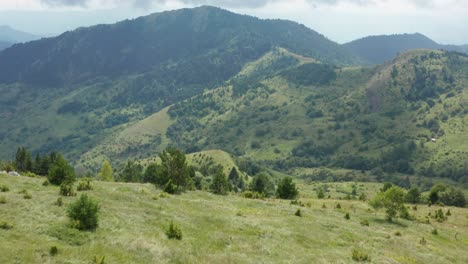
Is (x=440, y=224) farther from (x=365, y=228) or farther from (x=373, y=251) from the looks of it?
(x=373, y=251)

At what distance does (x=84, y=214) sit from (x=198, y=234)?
12.5m

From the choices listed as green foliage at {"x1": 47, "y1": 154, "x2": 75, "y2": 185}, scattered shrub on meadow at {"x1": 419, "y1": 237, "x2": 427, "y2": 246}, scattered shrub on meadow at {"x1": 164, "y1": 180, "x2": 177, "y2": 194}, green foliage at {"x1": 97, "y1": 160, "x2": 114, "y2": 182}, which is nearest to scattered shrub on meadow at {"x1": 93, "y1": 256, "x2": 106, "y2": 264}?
green foliage at {"x1": 47, "y1": 154, "x2": 75, "y2": 185}

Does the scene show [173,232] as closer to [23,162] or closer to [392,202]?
[392,202]

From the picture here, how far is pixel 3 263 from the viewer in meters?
26.5

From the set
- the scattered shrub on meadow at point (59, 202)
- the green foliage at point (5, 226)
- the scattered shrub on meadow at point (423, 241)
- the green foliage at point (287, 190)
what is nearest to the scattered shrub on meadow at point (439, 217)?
the scattered shrub on meadow at point (423, 241)

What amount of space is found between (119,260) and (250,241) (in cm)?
1586

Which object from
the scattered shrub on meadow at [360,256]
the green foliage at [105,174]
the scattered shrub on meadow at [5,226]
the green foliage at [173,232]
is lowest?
the green foliage at [105,174]

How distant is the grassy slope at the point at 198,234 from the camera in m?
33.2

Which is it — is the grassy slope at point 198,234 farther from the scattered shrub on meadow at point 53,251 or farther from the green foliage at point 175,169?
the green foliage at point 175,169

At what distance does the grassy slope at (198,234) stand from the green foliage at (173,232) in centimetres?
101

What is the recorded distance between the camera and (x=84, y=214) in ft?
122

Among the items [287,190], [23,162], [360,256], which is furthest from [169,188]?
[23,162]

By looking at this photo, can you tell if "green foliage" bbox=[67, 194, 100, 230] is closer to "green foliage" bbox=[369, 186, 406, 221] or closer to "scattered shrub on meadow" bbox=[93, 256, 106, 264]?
"scattered shrub on meadow" bbox=[93, 256, 106, 264]

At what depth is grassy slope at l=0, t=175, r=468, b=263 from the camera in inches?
1307
